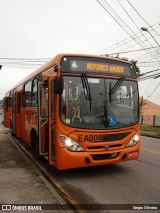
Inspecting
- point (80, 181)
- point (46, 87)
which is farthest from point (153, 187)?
point (46, 87)

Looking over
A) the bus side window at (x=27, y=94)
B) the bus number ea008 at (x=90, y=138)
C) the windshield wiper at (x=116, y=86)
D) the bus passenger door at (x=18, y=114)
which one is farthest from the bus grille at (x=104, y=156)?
the bus passenger door at (x=18, y=114)

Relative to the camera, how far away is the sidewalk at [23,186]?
17.7 feet

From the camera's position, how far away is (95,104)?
23.3ft

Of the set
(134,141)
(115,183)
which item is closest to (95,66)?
(134,141)

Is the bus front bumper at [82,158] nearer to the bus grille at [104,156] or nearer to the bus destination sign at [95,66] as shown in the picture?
the bus grille at [104,156]

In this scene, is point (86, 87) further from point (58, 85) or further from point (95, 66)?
point (58, 85)

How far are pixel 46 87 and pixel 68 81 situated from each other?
38.9 inches

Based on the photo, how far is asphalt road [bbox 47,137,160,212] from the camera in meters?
5.64

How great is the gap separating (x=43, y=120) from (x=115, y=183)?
264cm

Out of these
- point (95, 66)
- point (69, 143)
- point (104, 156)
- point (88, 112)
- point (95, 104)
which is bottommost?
point (104, 156)

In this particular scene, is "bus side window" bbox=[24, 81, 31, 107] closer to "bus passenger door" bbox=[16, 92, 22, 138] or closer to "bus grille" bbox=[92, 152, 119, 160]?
"bus passenger door" bbox=[16, 92, 22, 138]

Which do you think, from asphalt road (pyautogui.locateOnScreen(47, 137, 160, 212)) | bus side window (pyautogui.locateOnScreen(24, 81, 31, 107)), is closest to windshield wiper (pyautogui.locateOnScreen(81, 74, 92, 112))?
asphalt road (pyautogui.locateOnScreen(47, 137, 160, 212))

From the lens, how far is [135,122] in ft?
25.2

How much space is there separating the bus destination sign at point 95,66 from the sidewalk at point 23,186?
2843 millimetres
